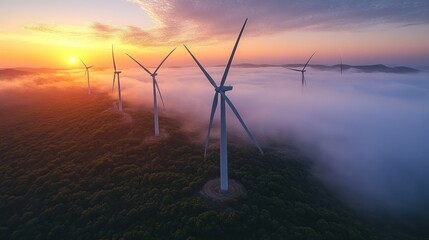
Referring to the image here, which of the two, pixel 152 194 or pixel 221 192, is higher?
pixel 221 192

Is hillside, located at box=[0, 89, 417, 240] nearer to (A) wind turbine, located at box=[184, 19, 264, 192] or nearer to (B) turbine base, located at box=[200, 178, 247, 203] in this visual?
(B) turbine base, located at box=[200, 178, 247, 203]

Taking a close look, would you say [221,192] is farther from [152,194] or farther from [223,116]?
[223,116]

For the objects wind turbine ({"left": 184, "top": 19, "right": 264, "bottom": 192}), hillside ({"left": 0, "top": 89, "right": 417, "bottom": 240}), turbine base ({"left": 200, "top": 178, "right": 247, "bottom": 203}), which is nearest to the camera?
wind turbine ({"left": 184, "top": 19, "right": 264, "bottom": 192})

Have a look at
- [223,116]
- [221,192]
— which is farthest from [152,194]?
[223,116]

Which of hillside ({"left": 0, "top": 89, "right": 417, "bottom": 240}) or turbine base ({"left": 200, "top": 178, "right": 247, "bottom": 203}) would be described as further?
turbine base ({"left": 200, "top": 178, "right": 247, "bottom": 203})

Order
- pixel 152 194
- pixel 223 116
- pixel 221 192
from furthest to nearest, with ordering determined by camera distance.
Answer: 1. pixel 152 194
2. pixel 221 192
3. pixel 223 116

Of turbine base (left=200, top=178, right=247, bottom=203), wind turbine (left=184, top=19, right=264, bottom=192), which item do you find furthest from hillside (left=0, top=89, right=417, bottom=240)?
wind turbine (left=184, top=19, right=264, bottom=192)

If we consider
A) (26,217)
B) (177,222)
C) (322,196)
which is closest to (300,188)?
(322,196)

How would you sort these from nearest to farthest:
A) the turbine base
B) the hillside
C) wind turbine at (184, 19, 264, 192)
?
wind turbine at (184, 19, 264, 192) < the hillside < the turbine base

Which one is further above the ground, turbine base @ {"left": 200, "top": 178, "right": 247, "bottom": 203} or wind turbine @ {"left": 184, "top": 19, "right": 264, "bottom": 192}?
wind turbine @ {"left": 184, "top": 19, "right": 264, "bottom": 192}

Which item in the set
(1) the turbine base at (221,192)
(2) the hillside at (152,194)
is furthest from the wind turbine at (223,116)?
(2) the hillside at (152,194)
